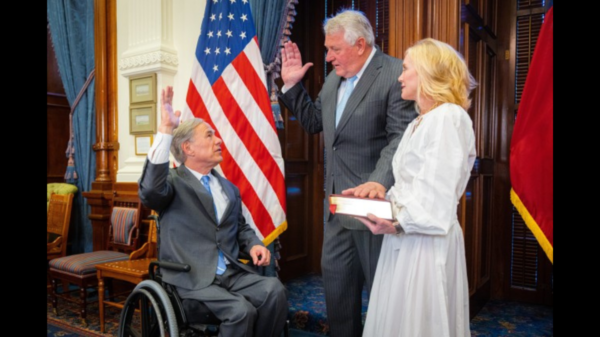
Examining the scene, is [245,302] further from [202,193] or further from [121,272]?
[121,272]

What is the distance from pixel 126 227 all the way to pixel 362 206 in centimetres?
267

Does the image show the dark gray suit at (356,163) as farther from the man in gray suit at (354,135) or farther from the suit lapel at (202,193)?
the suit lapel at (202,193)

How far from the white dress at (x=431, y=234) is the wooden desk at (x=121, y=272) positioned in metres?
1.90

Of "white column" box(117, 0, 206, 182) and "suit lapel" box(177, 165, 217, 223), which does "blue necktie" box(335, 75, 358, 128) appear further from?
"white column" box(117, 0, 206, 182)

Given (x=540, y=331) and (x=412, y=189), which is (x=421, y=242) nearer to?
(x=412, y=189)

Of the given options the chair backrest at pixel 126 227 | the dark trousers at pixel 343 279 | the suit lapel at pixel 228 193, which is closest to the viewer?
the dark trousers at pixel 343 279

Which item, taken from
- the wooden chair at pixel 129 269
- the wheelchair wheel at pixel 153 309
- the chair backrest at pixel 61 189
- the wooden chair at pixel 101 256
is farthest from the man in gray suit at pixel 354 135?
the chair backrest at pixel 61 189

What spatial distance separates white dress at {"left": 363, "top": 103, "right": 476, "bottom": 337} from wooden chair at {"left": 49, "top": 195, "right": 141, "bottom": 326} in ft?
8.18

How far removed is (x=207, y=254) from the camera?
6.97 ft

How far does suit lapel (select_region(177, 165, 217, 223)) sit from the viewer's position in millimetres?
2158

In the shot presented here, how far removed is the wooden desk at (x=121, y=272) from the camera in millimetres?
3041

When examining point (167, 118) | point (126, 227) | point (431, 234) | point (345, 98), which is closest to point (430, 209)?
point (431, 234)

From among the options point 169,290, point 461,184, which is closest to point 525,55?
point 461,184

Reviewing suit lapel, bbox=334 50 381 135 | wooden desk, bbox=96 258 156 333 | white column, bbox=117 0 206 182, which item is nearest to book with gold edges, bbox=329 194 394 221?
suit lapel, bbox=334 50 381 135
